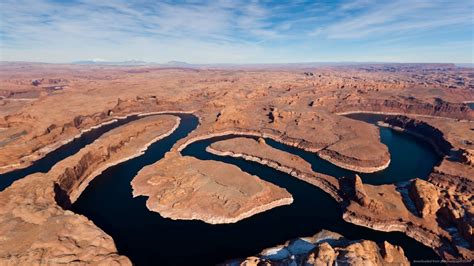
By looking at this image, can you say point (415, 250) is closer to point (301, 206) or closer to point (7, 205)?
point (301, 206)

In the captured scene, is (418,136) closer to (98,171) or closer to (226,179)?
(226,179)

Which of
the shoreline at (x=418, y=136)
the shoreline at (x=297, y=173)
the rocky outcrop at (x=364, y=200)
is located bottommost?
the shoreline at (x=297, y=173)

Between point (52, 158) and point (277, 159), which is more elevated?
point (277, 159)

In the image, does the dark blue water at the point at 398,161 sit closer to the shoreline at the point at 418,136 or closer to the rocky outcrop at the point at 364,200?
the shoreline at the point at 418,136

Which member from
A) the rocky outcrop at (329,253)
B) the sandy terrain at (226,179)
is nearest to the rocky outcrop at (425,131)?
the sandy terrain at (226,179)

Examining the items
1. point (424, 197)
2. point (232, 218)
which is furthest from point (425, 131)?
point (232, 218)

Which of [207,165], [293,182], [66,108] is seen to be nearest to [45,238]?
[207,165]
